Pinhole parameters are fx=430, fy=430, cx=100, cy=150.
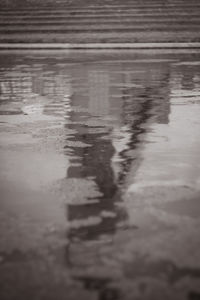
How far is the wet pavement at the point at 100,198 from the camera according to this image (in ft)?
5.65

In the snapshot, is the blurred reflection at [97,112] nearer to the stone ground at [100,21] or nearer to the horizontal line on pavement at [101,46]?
the horizontal line on pavement at [101,46]

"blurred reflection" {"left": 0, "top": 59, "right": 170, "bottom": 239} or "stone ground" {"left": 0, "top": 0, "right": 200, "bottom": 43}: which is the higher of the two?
"stone ground" {"left": 0, "top": 0, "right": 200, "bottom": 43}

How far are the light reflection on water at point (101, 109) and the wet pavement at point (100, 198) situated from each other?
12 millimetres

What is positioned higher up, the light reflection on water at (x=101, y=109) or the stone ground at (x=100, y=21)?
the stone ground at (x=100, y=21)

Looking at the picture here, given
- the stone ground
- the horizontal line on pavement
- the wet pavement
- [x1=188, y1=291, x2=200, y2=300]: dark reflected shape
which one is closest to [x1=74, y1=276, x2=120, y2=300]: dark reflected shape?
the wet pavement

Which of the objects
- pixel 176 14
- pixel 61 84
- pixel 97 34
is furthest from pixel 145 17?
pixel 61 84

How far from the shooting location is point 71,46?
13.6m

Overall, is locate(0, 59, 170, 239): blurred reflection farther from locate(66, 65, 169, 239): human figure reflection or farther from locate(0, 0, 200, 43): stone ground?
locate(0, 0, 200, 43): stone ground

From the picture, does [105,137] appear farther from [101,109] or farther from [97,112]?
[101,109]

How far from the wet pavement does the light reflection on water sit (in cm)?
1

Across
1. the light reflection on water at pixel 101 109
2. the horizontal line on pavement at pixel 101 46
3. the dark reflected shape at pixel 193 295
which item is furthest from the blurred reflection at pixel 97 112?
the horizontal line on pavement at pixel 101 46

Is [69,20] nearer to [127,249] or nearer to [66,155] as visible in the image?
[66,155]

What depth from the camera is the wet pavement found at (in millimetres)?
1722

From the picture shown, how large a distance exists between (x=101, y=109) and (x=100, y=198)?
8.95ft
